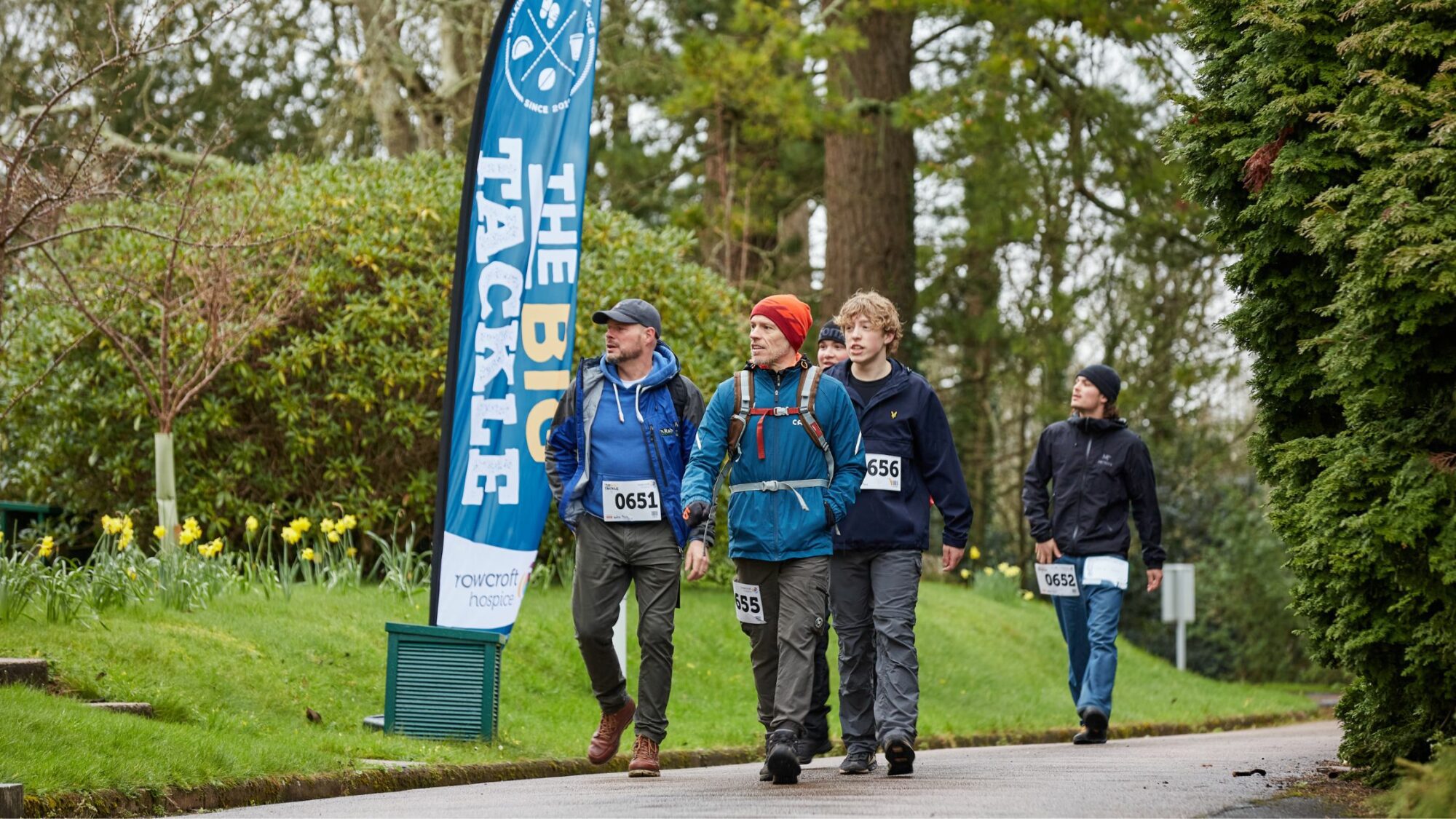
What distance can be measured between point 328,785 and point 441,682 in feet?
4.72

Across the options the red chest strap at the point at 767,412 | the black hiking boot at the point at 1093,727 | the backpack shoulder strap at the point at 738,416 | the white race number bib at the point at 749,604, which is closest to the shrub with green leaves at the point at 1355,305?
the red chest strap at the point at 767,412

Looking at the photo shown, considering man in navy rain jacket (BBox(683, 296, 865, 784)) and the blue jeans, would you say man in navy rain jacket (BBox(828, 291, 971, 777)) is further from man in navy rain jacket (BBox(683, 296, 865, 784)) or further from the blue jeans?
the blue jeans

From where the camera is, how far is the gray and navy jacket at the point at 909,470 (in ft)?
26.4

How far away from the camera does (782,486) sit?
7.46 meters

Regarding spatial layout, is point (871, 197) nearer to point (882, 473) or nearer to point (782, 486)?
point (882, 473)

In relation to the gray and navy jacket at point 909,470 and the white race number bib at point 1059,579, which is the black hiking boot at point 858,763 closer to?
Answer: the gray and navy jacket at point 909,470

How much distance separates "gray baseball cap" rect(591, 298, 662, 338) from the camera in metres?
8.06

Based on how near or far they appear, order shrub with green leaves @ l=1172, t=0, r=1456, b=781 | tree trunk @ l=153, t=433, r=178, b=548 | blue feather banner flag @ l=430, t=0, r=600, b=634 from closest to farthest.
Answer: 1. shrub with green leaves @ l=1172, t=0, r=1456, b=781
2. blue feather banner flag @ l=430, t=0, r=600, b=634
3. tree trunk @ l=153, t=433, r=178, b=548

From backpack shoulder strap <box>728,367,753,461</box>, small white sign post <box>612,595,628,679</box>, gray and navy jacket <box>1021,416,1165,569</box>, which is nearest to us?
backpack shoulder strap <box>728,367,753,461</box>

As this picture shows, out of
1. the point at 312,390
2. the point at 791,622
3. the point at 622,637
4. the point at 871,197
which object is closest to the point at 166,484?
the point at 312,390

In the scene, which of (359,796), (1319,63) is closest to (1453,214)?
(1319,63)

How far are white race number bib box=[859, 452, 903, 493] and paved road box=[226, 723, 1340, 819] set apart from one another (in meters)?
1.33

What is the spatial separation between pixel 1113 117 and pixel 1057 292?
4314mm

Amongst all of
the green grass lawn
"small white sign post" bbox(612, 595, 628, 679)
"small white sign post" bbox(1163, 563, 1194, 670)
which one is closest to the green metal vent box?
the green grass lawn
